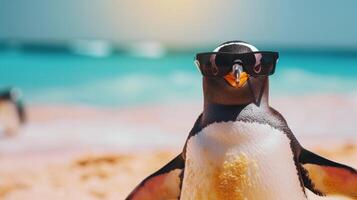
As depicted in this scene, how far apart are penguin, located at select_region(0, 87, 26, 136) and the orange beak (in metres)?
5.61

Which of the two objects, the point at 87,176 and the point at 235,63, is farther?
the point at 87,176

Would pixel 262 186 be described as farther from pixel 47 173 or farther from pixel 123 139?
pixel 123 139

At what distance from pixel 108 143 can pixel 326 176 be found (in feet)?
14.3

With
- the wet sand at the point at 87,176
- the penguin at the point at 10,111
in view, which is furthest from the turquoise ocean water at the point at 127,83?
the wet sand at the point at 87,176

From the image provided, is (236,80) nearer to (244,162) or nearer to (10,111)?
(244,162)

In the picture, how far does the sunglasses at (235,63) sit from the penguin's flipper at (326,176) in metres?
0.29

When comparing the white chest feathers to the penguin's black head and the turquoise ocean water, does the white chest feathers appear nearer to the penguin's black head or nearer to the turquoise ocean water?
the penguin's black head

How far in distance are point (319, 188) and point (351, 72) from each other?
1545 centimetres

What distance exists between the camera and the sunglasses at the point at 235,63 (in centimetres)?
171

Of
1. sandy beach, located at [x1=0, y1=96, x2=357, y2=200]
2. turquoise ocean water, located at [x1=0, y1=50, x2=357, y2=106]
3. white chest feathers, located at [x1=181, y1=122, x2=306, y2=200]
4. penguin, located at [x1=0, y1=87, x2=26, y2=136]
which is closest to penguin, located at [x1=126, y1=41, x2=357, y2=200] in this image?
→ white chest feathers, located at [x1=181, y1=122, x2=306, y2=200]

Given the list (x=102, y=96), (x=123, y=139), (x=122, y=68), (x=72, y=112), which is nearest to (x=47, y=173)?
(x=123, y=139)

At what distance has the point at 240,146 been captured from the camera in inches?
68.7

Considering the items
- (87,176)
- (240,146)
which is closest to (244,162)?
(240,146)

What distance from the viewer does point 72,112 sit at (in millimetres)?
9156
